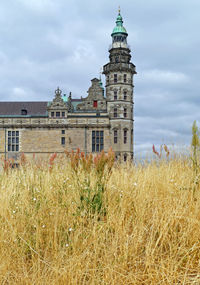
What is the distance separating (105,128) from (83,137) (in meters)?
2.92

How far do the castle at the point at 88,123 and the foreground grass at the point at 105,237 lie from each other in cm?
2631

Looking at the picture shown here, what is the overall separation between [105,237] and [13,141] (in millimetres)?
30906

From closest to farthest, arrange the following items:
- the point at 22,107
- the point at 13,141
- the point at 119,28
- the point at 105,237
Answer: the point at 105,237 < the point at 13,141 < the point at 119,28 < the point at 22,107

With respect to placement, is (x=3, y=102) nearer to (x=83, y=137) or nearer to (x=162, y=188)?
(x=83, y=137)

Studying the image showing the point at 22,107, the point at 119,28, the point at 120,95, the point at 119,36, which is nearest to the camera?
the point at 120,95

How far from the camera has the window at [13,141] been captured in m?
31.8

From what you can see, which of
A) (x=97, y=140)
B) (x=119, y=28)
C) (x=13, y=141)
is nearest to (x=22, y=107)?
(x=13, y=141)

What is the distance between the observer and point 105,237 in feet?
9.89

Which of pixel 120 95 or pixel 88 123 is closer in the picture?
pixel 120 95

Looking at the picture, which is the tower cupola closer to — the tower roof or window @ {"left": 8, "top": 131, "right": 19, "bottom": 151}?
the tower roof

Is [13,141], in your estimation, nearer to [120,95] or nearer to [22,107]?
[22,107]

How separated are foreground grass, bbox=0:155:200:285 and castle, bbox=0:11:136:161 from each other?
26.3m

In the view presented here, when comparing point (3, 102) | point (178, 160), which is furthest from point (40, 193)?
point (3, 102)

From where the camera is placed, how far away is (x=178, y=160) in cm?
582
